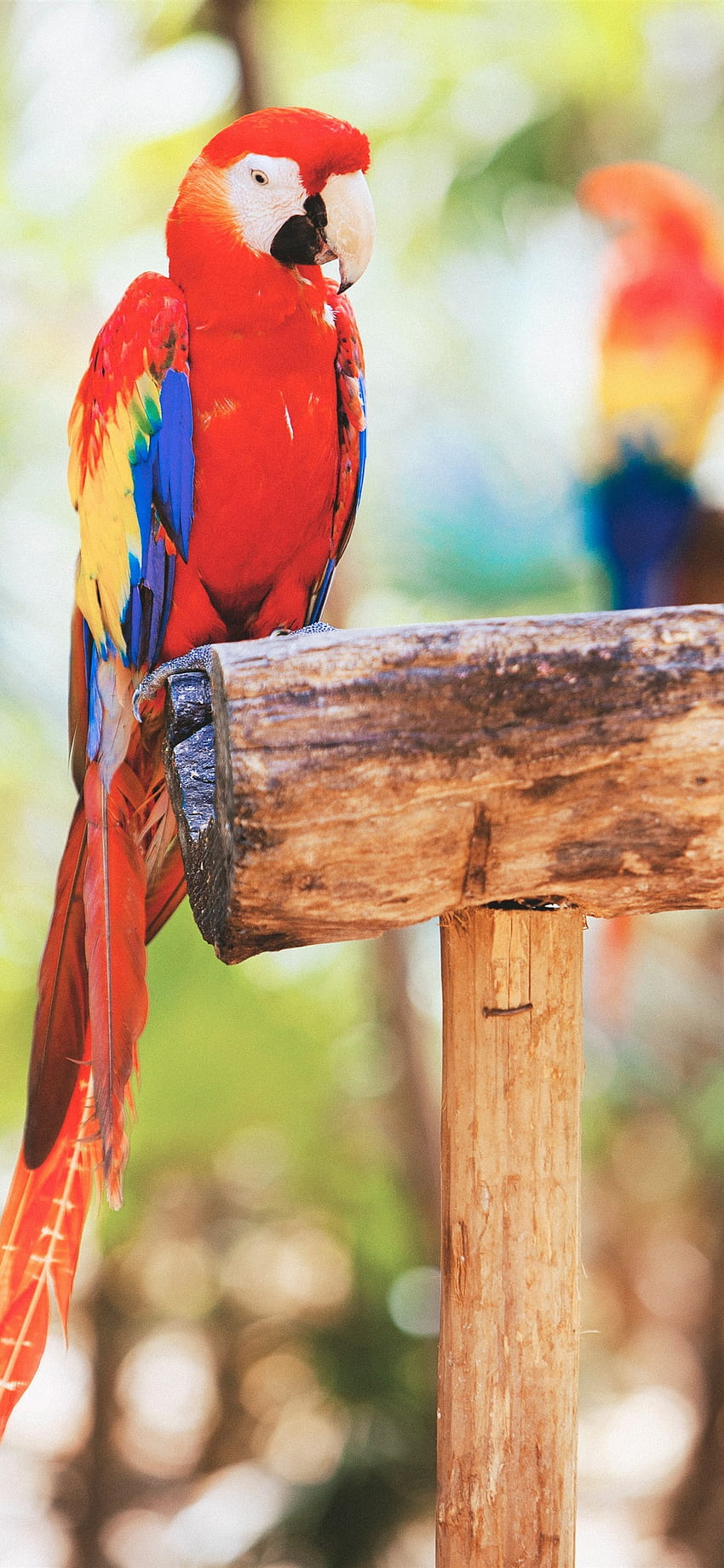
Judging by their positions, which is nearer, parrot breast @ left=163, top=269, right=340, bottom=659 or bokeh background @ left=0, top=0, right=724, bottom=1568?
parrot breast @ left=163, top=269, right=340, bottom=659

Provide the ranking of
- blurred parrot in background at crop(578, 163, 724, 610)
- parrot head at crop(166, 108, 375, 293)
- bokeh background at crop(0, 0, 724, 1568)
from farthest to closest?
bokeh background at crop(0, 0, 724, 1568)
blurred parrot in background at crop(578, 163, 724, 610)
parrot head at crop(166, 108, 375, 293)

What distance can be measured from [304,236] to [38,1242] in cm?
65

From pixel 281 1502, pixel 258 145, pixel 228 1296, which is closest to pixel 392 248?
pixel 258 145

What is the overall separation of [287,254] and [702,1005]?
165cm

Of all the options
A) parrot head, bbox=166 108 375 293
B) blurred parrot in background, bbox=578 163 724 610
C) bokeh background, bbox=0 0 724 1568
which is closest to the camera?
parrot head, bbox=166 108 375 293

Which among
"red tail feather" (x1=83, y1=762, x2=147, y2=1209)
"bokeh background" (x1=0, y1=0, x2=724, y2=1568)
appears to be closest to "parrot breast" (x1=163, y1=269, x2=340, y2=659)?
"red tail feather" (x1=83, y1=762, x2=147, y2=1209)

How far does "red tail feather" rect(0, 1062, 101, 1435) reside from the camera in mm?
737

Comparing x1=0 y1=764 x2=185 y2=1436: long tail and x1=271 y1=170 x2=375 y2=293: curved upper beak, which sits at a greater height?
x1=271 y1=170 x2=375 y2=293: curved upper beak

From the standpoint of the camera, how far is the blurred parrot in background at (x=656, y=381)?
140cm

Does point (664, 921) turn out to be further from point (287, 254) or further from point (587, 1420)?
point (287, 254)

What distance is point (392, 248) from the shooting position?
72.9 inches

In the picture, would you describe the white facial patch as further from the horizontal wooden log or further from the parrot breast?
the horizontal wooden log

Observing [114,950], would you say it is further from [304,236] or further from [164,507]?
[304,236]

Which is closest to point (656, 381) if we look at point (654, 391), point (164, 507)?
point (654, 391)
